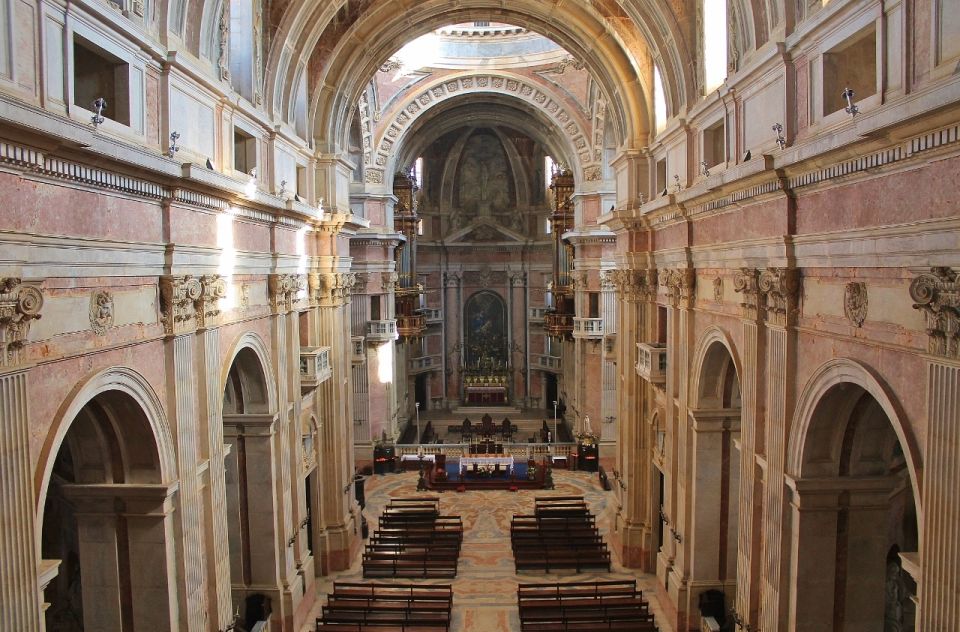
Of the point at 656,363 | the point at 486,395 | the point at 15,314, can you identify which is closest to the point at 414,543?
the point at 656,363

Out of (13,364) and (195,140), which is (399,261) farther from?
(13,364)

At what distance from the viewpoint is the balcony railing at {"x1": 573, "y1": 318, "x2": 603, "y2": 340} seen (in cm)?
2783

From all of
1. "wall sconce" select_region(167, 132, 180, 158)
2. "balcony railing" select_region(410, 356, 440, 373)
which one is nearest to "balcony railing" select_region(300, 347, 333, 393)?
"wall sconce" select_region(167, 132, 180, 158)

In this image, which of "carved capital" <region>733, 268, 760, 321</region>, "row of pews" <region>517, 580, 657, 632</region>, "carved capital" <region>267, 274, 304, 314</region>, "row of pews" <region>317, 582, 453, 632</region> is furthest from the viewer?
"row of pews" <region>317, 582, 453, 632</region>

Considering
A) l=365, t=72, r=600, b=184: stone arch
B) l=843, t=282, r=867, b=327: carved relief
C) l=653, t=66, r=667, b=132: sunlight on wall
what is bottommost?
l=843, t=282, r=867, b=327: carved relief

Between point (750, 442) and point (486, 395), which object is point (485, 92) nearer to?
point (486, 395)

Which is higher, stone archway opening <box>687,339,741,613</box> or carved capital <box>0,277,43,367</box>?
carved capital <box>0,277,43,367</box>

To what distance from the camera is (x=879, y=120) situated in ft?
21.5

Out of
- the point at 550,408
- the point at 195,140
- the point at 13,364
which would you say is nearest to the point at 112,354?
the point at 13,364

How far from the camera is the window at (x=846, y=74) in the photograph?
28.5 feet

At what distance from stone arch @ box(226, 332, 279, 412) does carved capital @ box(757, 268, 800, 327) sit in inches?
339

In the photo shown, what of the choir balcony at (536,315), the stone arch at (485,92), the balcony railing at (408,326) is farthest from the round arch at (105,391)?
the choir balcony at (536,315)

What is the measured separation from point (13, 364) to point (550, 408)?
112 feet

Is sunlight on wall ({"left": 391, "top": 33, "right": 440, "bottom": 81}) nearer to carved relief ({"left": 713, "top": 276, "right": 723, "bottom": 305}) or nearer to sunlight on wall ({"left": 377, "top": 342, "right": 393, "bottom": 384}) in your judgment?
sunlight on wall ({"left": 377, "top": 342, "right": 393, "bottom": 384})
